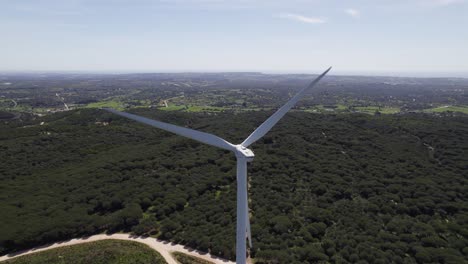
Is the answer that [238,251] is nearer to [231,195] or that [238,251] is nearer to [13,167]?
[231,195]

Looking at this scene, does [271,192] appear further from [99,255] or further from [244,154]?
[244,154]

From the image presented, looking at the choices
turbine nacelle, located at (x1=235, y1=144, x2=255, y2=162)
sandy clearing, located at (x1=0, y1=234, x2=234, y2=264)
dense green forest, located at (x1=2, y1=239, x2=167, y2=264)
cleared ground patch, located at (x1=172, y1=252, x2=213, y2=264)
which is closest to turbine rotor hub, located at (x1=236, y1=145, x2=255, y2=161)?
turbine nacelle, located at (x1=235, y1=144, x2=255, y2=162)

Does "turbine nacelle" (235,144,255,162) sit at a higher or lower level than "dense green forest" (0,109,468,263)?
higher

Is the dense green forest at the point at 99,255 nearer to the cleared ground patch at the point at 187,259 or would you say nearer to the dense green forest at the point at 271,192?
the cleared ground patch at the point at 187,259

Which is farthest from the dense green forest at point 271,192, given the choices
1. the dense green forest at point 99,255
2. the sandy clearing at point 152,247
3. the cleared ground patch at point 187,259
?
the dense green forest at point 99,255

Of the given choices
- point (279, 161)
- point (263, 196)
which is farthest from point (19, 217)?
point (279, 161)

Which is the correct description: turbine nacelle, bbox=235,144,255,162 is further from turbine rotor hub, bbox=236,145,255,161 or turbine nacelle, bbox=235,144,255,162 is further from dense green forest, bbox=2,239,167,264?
dense green forest, bbox=2,239,167,264
